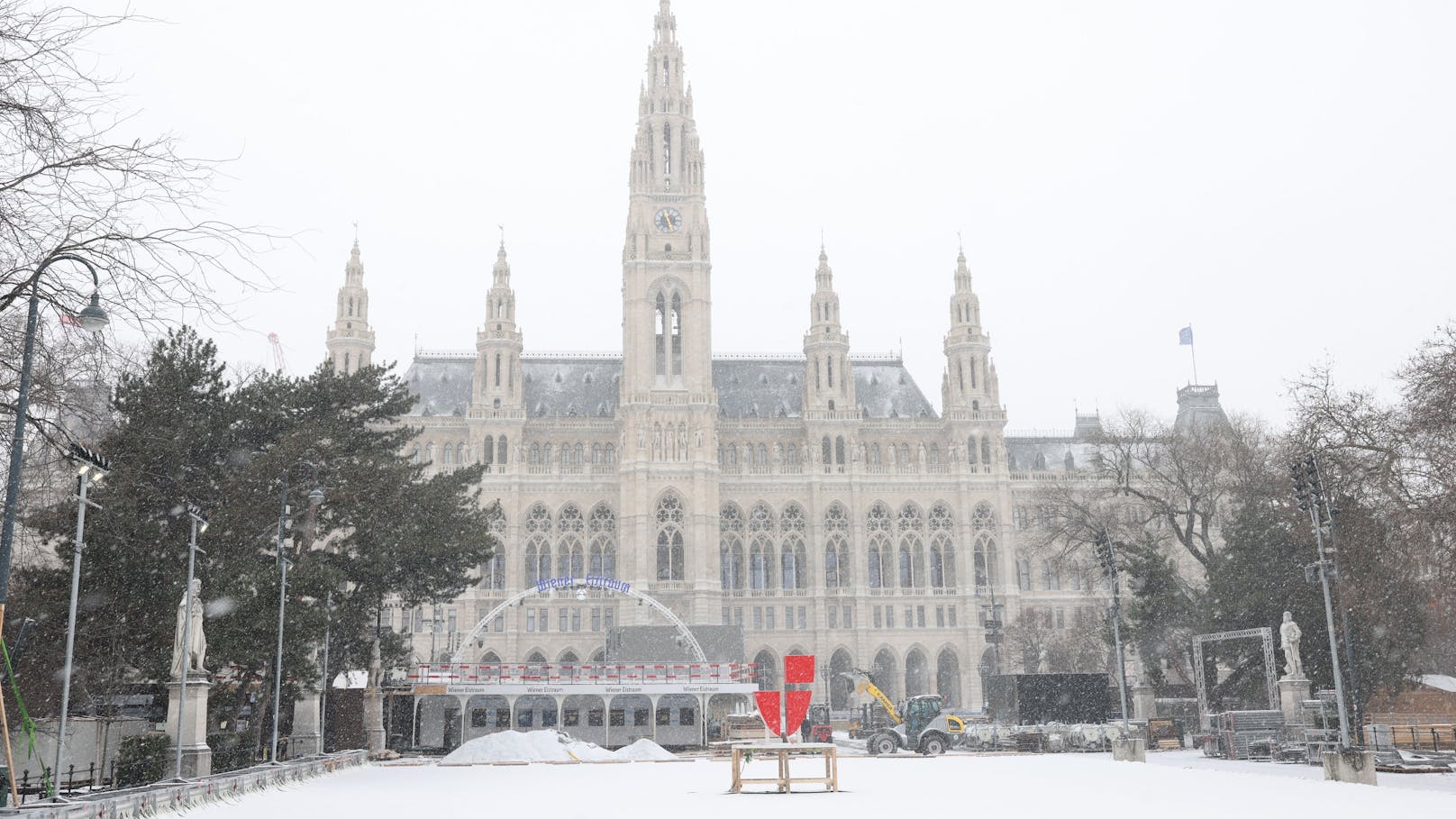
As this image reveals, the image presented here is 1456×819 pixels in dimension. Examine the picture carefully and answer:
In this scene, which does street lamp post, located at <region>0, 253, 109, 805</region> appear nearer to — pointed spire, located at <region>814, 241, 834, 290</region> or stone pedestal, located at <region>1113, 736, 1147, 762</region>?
stone pedestal, located at <region>1113, 736, 1147, 762</region>

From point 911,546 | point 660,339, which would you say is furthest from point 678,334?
point 911,546

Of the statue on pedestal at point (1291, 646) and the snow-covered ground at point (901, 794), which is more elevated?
the statue on pedestal at point (1291, 646)

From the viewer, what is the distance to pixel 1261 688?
49375 mm

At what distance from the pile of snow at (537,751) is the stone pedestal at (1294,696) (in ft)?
69.3

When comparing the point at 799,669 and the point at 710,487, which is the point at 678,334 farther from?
the point at 799,669

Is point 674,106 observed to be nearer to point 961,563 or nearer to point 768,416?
point 768,416

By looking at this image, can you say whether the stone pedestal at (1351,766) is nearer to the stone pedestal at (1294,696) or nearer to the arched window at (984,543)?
the stone pedestal at (1294,696)

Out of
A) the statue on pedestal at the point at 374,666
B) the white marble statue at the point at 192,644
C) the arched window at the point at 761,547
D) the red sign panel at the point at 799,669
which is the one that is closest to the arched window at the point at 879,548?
the arched window at the point at 761,547

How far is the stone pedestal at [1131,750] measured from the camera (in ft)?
120

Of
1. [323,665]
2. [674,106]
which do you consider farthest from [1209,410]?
[323,665]

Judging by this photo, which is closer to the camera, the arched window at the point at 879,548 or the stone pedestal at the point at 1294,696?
the stone pedestal at the point at 1294,696

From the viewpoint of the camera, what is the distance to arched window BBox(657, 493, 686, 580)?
82500 mm

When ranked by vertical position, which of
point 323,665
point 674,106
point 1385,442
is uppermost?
point 674,106

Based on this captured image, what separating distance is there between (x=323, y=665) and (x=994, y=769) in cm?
2130
